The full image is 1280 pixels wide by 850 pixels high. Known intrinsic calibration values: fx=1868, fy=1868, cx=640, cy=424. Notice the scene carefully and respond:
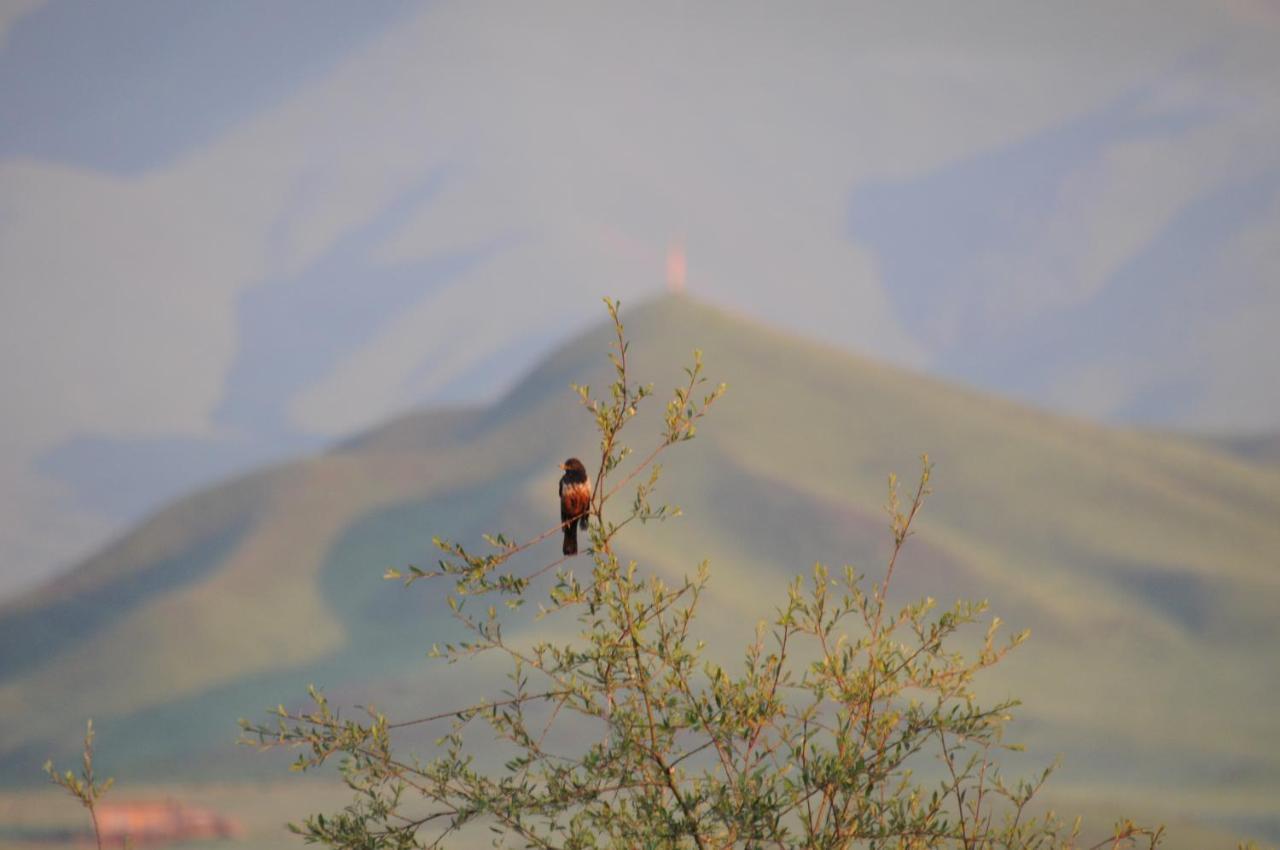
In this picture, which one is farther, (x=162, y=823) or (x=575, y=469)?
(x=162, y=823)

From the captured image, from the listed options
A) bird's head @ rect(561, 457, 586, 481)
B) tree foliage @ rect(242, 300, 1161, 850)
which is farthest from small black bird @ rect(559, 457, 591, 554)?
tree foliage @ rect(242, 300, 1161, 850)

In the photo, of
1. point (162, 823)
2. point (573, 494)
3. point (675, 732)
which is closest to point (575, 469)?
point (573, 494)

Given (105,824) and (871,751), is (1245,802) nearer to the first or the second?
(105,824)

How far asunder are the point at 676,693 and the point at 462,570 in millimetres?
2503

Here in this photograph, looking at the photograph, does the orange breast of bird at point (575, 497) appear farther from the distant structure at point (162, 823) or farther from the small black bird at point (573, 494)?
the distant structure at point (162, 823)

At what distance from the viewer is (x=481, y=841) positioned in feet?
541

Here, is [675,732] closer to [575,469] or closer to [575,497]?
[575,497]

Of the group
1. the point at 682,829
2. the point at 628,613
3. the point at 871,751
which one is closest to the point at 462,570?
the point at 628,613

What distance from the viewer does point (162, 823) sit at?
16825 centimetres

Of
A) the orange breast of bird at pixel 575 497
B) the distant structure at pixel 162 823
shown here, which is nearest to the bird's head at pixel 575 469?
the orange breast of bird at pixel 575 497

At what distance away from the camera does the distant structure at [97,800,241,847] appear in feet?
537

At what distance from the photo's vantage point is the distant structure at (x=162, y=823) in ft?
537

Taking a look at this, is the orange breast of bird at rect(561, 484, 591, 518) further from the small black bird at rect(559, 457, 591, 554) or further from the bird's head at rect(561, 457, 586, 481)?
the bird's head at rect(561, 457, 586, 481)

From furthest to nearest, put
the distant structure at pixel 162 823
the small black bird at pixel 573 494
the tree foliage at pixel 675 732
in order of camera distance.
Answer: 1. the distant structure at pixel 162 823
2. the small black bird at pixel 573 494
3. the tree foliage at pixel 675 732
